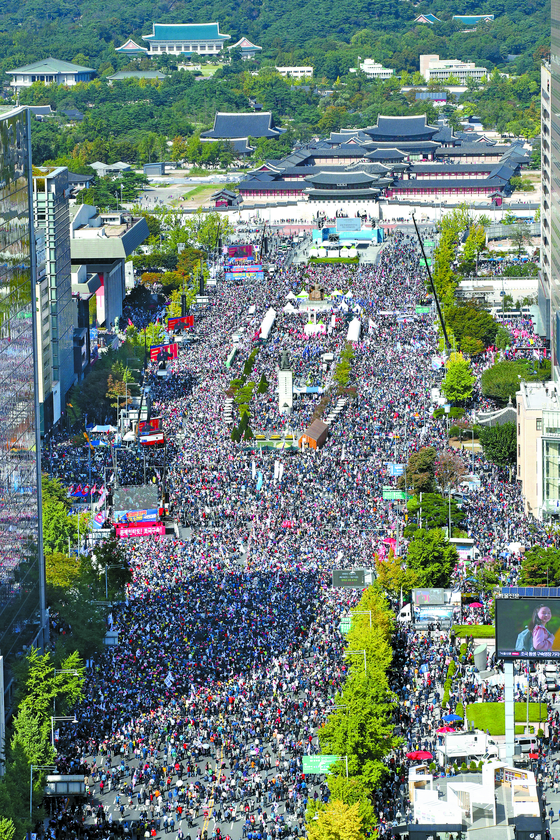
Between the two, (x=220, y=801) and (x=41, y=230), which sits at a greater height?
(x=41, y=230)

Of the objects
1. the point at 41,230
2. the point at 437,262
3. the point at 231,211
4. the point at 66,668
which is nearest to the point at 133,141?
the point at 231,211

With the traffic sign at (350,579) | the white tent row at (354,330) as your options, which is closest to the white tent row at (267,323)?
the white tent row at (354,330)

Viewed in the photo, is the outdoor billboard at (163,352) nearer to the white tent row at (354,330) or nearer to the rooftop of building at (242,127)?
the white tent row at (354,330)

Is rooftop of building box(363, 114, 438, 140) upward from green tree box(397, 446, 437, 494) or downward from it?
upward

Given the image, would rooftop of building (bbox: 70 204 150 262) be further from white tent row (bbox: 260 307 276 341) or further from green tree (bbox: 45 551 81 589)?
green tree (bbox: 45 551 81 589)

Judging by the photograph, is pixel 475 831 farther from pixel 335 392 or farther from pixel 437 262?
pixel 437 262

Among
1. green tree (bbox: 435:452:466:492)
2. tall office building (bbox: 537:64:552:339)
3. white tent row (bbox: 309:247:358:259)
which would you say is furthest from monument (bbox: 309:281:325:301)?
green tree (bbox: 435:452:466:492)
